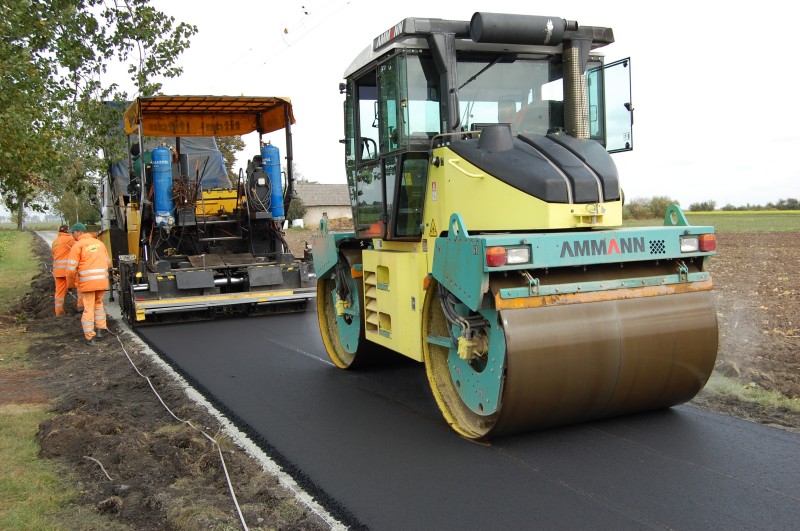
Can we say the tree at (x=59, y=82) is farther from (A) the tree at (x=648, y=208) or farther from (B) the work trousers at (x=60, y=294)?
(A) the tree at (x=648, y=208)

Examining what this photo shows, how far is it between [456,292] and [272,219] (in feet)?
25.5

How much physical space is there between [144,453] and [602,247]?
3.26 meters

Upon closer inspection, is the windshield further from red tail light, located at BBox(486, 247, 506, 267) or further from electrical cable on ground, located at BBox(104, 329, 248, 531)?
electrical cable on ground, located at BBox(104, 329, 248, 531)

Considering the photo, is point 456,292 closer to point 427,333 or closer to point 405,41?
point 427,333

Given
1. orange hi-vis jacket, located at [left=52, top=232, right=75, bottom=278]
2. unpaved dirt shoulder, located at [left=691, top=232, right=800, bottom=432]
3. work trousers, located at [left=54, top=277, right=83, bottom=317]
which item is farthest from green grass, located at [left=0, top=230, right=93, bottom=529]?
orange hi-vis jacket, located at [left=52, top=232, right=75, bottom=278]

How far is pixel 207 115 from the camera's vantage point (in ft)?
39.9

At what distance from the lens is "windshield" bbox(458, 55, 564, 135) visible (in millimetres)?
5328

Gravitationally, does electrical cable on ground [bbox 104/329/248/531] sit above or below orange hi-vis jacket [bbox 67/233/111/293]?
below

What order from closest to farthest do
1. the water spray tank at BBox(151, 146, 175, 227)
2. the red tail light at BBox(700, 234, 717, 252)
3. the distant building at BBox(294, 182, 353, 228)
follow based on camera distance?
Answer: the red tail light at BBox(700, 234, 717, 252), the water spray tank at BBox(151, 146, 175, 227), the distant building at BBox(294, 182, 353, 228)

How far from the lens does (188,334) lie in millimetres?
10031

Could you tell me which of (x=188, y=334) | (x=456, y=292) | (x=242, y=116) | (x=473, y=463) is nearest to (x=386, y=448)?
(x=473, y=463)

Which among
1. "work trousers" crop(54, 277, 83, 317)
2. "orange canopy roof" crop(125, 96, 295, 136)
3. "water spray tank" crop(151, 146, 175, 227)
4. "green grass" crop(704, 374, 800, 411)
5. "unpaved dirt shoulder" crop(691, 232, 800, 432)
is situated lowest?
"green grass" crop(704, 374, 800, 411)

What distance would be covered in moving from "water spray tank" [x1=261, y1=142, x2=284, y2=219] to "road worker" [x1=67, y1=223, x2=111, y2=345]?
115 inches

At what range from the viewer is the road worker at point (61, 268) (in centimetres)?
1227
